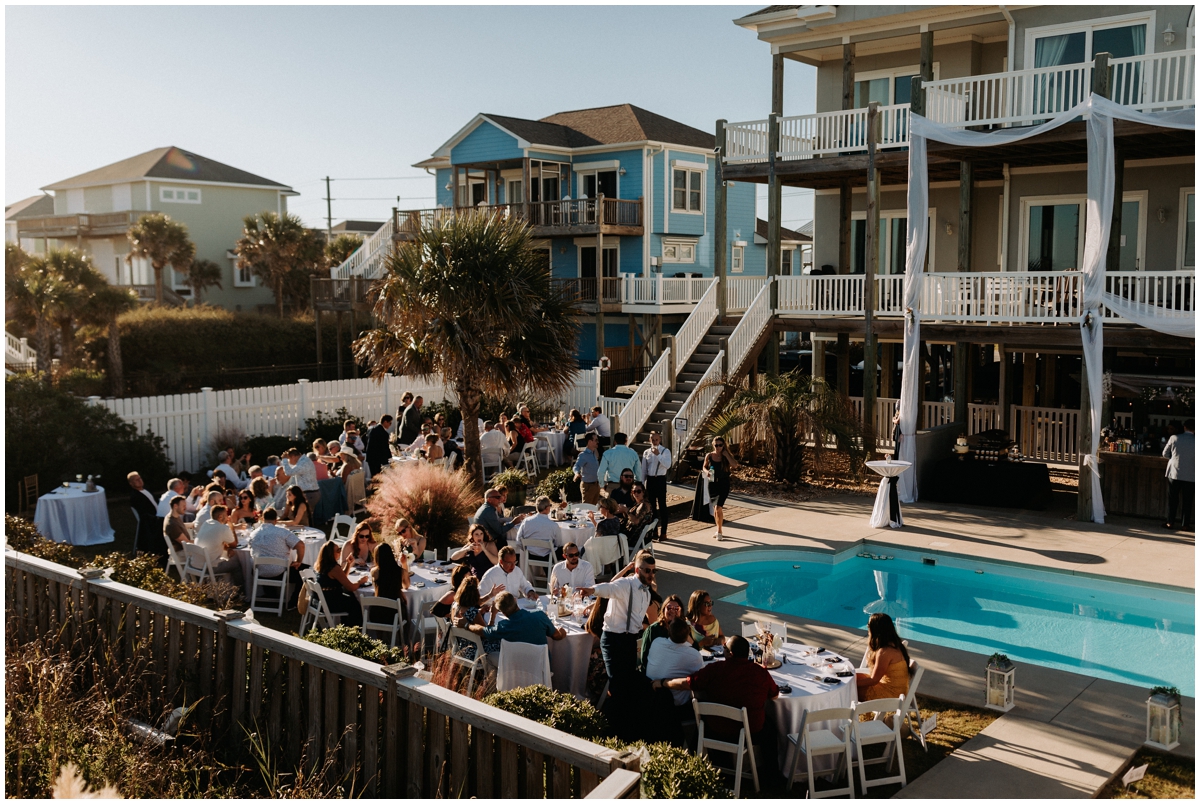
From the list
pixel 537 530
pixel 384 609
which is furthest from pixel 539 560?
pixel 384 609

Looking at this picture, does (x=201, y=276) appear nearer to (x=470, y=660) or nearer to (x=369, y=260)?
(x=369, y=260)

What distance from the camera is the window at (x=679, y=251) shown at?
114 ft

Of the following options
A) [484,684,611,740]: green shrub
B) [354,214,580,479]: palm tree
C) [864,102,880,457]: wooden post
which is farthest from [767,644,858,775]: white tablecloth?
[864,102,880,457]: wooden post

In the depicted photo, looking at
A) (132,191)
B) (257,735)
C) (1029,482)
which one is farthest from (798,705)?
(132,191)

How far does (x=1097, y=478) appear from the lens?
16.2 m

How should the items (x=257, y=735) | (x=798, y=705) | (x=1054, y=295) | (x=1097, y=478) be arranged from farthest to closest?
(x=1054, y=295)
(x=1097, y=478)
(x=798, y=705)
(x=257, y=735)

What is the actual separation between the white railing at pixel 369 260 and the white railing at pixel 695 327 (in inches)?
565

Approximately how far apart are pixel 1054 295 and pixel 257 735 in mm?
15436

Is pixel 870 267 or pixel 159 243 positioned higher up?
pixel 159 243

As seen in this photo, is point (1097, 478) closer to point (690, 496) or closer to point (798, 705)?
point (690, 496)

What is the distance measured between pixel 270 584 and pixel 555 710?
21.5 ft

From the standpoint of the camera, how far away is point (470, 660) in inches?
349

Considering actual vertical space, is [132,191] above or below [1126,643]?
above

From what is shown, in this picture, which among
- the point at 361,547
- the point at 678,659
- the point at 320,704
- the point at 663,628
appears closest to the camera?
the point at 320,704
